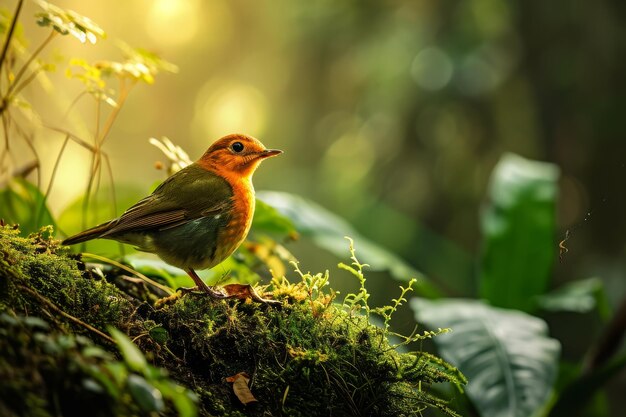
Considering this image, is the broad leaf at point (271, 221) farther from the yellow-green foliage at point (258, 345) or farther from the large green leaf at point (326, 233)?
the yellow-green foliage at point (258, 345)

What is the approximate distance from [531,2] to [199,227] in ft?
16.9

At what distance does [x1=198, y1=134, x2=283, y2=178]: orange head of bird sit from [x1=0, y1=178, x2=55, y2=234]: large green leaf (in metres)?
0.59

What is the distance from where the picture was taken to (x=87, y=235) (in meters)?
1.94

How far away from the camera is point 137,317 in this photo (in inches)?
68.0

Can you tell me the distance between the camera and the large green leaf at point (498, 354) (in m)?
2.43

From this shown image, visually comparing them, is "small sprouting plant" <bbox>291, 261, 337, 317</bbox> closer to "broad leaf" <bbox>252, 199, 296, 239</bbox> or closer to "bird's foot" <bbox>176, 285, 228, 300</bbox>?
"bird's foot" <bbox>176, 285, 228, 300</bbox>

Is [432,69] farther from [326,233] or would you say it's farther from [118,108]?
[118,108]

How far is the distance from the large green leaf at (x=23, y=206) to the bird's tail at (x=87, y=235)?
436 millimetres

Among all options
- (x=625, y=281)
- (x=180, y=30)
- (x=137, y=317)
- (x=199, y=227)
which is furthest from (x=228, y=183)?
(x=180, y=30)

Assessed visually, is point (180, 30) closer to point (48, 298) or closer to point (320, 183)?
point (320, 183)

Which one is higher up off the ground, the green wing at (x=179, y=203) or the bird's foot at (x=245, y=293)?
the green wing at (x=179, y=203)

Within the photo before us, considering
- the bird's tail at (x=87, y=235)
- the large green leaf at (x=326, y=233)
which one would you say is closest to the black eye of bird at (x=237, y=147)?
the bird's tail at (x=87, y=235)

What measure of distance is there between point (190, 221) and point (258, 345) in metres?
0.56

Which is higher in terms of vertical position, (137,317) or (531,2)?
(531,2)
